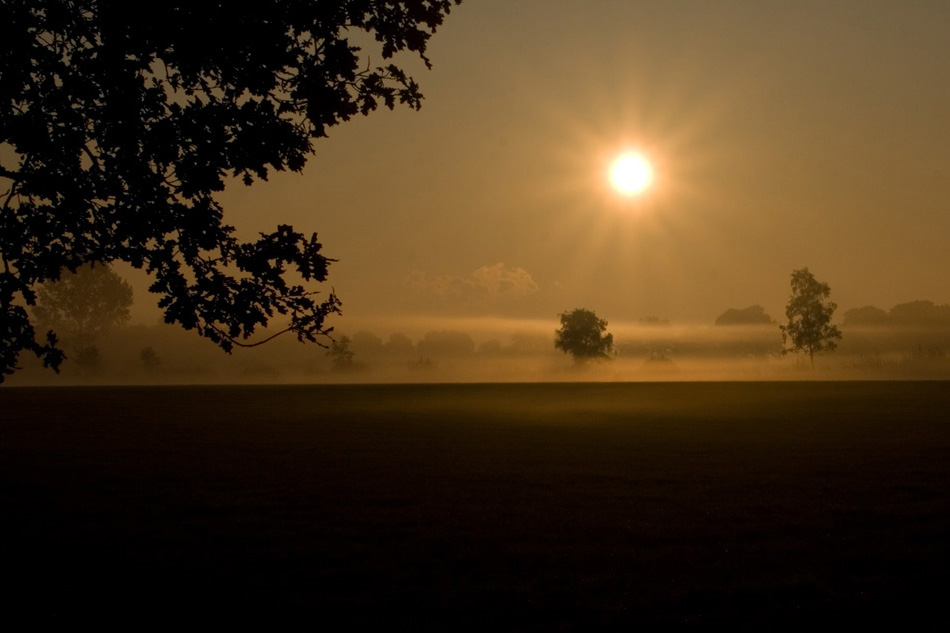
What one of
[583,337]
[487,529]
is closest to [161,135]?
[487,529]

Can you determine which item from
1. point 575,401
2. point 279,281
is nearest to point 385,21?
point 279,281

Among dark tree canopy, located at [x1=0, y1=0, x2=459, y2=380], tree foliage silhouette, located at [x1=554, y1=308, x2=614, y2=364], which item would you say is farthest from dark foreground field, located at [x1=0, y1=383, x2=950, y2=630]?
tree foliage silhouette, located at [x1=554, y1=308, x2=614, y2=364]

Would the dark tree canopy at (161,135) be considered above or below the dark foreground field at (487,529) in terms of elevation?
above

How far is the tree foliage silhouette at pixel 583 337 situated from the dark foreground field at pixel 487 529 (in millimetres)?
104368

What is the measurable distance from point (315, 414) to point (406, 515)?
37374 mm

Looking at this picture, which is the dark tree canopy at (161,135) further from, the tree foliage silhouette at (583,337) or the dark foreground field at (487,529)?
the tree foliage silhouette at (583,337)

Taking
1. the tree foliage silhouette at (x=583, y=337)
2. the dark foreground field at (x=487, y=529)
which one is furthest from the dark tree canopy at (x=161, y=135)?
the tree foliage silhouette at (x=583, y=337)

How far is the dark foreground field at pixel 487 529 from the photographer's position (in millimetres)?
10969

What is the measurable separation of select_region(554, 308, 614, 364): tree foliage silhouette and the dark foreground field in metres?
104

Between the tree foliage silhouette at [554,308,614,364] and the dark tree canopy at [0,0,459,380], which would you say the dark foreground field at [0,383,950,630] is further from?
the tree foliage silhouette at [554,308,614,364]

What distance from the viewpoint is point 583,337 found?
142125 millimetres

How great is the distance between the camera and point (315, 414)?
5356 cm

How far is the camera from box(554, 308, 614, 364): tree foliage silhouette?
466ft

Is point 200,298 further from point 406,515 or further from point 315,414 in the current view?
point 315,414
